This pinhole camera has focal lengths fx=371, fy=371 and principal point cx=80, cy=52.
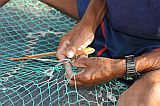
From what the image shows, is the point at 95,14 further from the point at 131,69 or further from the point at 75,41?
the point at 131,69

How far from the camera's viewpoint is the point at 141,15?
1.65m

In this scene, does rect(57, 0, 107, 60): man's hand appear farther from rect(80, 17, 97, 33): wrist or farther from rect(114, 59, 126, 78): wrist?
rect(114, 59, 126, 78): wrist

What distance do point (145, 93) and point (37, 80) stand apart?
2.22 feet

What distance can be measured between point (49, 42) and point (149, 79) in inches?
37.1

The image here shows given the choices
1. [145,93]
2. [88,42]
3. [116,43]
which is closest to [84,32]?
[88,42]

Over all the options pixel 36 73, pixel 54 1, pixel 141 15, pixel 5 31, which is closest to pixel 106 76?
pixel 141 15

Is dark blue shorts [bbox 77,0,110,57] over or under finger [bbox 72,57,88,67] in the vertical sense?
over

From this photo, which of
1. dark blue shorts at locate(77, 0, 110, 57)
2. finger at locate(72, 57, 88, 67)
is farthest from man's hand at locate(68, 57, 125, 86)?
dark blue shorts at locate(77, 0, 110, 57)

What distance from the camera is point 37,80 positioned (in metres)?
1.90

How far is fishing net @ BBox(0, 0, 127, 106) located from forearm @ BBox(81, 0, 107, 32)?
290 millimetres

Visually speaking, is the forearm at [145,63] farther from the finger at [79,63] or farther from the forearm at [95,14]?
the forearm at [95,14]

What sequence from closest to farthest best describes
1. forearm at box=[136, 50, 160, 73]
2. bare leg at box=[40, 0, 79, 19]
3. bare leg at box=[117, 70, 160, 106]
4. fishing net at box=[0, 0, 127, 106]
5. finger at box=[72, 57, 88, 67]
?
bare leg at box=[117, 70, 160, 106]
forearm at box=[136, 50, 160, 73]
finger at box=[72, 57, 88, 67]
fishing net at box=[0, 0, 127, 106]
bare leg at box=[40, 0, 79, 19]

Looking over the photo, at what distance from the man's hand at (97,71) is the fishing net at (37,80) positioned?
0.18 metres

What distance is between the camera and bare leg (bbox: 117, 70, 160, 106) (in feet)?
4.55
